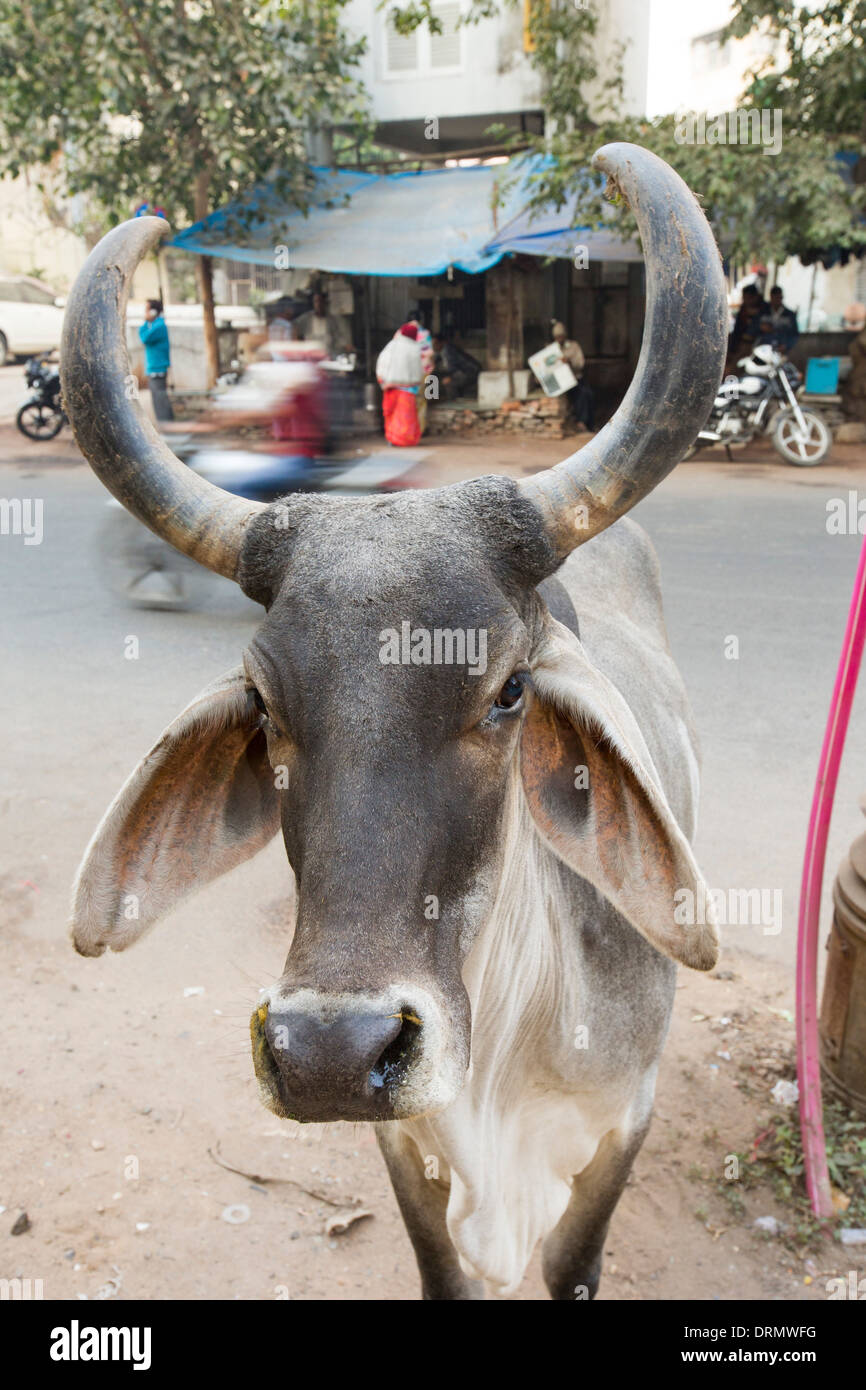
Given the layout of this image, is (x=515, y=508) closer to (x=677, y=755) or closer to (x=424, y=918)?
(x=424, y=918)

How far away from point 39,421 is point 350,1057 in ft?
53.8

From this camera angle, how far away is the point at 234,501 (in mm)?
2191

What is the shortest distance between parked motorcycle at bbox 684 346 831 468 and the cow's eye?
40.4 feet

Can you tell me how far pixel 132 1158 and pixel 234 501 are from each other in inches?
89.6

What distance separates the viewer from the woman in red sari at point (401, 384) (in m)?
14.1

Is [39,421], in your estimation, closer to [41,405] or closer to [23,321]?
[41,405]

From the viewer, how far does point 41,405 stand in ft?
52.7

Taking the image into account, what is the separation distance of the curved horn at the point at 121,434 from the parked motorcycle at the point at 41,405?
14215 millimetres

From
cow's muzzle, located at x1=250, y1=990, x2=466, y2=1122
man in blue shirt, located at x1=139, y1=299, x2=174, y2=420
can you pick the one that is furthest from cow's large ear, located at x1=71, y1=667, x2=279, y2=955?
man in blue shirt, located at x1=139, y1=299, x2=174, y2=420

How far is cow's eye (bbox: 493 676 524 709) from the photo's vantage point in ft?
6.40

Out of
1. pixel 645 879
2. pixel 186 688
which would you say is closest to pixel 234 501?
pixel 645 879

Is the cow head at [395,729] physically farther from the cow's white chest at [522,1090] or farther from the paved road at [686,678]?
the paved road at [686,678]
